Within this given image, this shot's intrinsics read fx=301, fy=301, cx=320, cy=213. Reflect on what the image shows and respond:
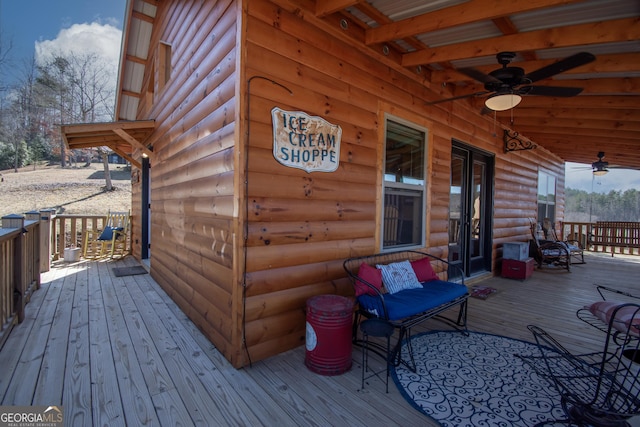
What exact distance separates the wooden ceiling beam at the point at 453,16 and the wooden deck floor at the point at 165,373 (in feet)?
9.31

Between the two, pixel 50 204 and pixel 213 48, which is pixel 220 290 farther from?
pixel 50 204

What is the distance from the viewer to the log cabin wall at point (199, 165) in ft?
7.84

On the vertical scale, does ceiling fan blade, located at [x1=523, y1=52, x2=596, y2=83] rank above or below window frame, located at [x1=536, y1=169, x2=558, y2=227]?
above

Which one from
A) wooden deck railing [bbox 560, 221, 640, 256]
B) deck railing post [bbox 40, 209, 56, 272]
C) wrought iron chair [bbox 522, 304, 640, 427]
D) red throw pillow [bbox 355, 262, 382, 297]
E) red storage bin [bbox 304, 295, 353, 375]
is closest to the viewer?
wrought iron chair [bbox 522, 304, 640, 427]

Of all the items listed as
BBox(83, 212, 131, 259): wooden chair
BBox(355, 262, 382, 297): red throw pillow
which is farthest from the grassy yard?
BBox(355, 262, 382, 297): red throw pillow

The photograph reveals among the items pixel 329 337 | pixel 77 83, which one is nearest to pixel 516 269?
pixel 329 337

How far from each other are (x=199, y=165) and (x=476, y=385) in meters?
2.99

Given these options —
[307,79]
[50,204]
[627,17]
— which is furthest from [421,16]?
[50,204]

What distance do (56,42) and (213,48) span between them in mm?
19514

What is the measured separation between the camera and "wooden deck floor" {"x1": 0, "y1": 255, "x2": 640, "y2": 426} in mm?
1777

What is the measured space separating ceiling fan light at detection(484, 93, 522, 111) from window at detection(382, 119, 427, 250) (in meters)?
0.90

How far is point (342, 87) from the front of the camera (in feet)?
9.62

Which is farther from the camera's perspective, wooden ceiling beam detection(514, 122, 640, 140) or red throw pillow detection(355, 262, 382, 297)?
wooden ceiling beam detection(514, 122, 640, 140)

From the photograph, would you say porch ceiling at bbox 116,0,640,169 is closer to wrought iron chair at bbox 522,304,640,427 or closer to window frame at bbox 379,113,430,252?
window frame at bbox 379,113,430,252
